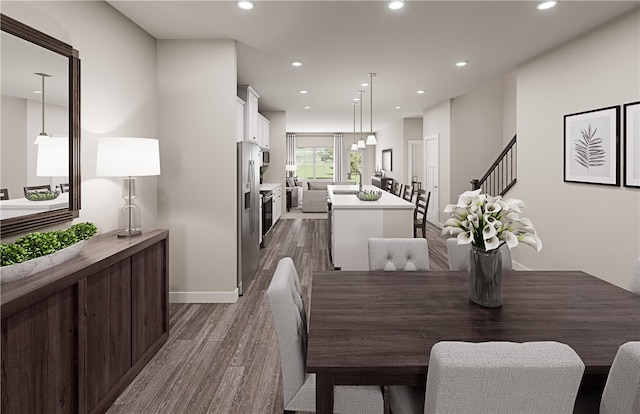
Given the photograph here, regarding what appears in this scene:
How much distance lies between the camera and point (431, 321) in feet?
5.13

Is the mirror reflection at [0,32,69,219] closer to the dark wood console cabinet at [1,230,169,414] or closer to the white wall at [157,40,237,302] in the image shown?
the dark wood console cabinet at [1,230,169,414]

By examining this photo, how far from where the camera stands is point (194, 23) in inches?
133

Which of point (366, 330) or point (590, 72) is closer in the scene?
point (366, 330)

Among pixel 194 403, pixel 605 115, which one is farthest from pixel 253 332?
pixel 605 115

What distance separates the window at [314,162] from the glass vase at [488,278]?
45.0 ft

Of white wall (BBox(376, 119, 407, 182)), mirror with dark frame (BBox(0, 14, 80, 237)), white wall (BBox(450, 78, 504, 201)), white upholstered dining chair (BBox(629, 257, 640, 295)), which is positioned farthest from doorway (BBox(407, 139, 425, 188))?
mirror with dark frame (BBox(0, 14, 80, 237))

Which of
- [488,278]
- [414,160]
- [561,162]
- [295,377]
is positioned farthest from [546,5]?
[414,160]

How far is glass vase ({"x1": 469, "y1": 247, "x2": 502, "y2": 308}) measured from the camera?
1705 mm

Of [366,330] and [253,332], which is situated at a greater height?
[366,330]

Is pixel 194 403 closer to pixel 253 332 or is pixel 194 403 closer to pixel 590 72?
pixel 253 332

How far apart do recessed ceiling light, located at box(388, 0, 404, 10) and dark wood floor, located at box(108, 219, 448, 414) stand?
109 inches

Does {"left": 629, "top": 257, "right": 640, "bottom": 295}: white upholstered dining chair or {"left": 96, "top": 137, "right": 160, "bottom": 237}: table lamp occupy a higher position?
{"left": 96, "top": 137, "right": 160, "bottom": 237}: table lamp

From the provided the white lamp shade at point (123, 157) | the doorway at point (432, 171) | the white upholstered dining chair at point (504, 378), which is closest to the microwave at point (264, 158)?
the doorway at point (432, 171)

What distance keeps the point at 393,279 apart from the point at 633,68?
9.72ft
